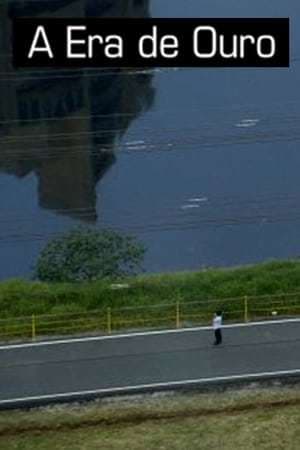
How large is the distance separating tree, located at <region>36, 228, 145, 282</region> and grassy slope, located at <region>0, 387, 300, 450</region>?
341cm

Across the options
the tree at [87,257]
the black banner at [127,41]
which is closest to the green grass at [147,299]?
the tree at [87,257]

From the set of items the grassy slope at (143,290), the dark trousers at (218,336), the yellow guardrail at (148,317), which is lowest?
the dark trousers at (218,336)

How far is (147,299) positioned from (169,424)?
2.95 metres

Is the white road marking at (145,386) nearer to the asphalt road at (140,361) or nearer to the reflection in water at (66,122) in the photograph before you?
the asphalt road at (140,361)

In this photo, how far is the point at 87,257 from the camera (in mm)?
14117

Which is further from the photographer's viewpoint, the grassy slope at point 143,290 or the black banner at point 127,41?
the grassy slope at point 143,290

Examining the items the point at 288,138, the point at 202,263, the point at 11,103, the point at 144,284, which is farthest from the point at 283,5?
the point at 144,284

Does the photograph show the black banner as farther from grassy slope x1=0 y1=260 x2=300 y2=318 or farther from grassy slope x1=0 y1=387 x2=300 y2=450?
grassy slope x1=0 y1=260 x2=300 y2=318

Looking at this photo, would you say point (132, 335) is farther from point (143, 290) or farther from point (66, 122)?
point (66, 122)

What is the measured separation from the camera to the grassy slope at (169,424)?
33.3ft

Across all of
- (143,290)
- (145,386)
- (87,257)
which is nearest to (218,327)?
(145,386)

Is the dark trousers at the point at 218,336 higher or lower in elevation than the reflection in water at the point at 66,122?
lower

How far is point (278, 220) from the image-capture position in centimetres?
1764

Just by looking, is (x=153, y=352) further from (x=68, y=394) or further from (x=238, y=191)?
(x=238, y=191)
